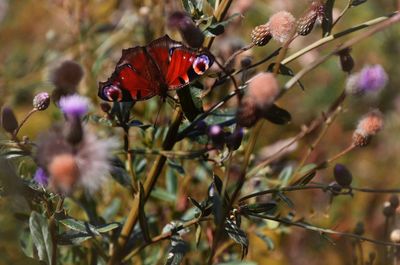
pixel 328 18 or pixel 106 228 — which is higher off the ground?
pixel 328 18

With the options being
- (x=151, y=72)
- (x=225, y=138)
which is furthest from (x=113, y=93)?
(x=225, y=138)

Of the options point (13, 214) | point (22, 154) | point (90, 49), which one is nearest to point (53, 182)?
point (22, 154)

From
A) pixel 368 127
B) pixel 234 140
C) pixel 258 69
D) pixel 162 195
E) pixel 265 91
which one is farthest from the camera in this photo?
pixel 258 69

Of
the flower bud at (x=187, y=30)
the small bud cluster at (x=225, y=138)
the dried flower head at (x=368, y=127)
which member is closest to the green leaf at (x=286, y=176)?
the dried flower head at (x=368, y=127)

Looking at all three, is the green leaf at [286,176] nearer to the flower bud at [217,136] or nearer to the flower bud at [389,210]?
the flower bud at [389,210]

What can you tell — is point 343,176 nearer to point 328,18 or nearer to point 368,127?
point 368,127

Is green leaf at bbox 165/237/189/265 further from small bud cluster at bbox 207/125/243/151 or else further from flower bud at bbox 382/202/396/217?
flower bud at bbox 382/202/396/217

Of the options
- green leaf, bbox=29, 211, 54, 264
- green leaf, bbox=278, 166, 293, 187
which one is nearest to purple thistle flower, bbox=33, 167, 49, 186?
green leaf, bbox=29, 211, 54, 264

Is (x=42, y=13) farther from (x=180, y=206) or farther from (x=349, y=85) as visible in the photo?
(x=349, y=85)
